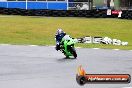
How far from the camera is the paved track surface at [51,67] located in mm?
11719

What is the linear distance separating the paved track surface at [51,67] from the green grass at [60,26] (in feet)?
43.0

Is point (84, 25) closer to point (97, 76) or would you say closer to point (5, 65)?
point (5, 65)

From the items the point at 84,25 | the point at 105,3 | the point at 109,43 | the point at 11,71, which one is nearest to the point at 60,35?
the point at 11,71

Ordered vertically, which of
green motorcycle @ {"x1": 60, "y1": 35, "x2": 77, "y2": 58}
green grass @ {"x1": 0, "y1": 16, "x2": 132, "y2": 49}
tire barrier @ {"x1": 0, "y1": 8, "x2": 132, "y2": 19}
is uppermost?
tire barrier @ {"x1": 0, "y1": 8, "x2": 132, "y2": 19}

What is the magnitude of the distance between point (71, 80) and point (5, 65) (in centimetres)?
408

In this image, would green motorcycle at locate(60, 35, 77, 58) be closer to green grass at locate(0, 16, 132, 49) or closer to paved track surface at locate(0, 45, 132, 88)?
paved track surface at locate(0, 45, 132, 88)

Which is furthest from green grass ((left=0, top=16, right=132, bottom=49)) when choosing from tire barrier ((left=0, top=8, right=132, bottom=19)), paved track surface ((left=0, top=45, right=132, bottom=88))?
paved track surface ((left=0, top=45, right=132, bottom=88))

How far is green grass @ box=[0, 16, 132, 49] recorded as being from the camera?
34.9 metres

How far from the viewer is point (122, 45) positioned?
27078 mm

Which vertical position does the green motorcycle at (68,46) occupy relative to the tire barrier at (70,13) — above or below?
below

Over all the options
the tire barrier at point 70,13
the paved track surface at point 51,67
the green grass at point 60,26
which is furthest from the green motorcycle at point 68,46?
the tire barrier at point 70,13

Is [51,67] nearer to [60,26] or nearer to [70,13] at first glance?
[60,26]

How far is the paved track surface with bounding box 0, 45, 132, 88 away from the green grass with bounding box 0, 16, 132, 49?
13.1 m

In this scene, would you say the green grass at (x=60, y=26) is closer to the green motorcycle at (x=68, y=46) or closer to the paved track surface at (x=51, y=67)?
the paved track surface at (x=51, y=67)
